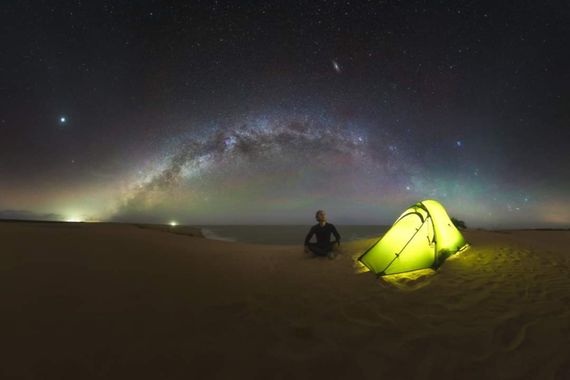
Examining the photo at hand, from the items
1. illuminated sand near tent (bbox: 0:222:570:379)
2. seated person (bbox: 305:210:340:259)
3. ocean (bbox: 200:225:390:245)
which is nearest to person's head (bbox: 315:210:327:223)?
seated person (bbox: 305:210:340:259)

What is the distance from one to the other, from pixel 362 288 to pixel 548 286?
13.8 ft

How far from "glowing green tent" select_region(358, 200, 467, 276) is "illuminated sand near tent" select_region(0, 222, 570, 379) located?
490mm

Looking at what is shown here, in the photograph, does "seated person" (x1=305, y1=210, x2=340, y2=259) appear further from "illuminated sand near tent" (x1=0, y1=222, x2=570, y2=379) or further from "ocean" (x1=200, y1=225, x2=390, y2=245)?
"ocean" (x1=200, y1=225, x2=390, y2=245)

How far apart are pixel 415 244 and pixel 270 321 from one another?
5.30 m

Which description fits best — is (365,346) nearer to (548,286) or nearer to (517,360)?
(517,360)

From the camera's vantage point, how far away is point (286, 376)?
3152 millimetres

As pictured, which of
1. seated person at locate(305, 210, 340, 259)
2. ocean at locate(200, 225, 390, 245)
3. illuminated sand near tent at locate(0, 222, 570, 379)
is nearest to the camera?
illuminated sand near tent at locate(0, 222, 570, 379)

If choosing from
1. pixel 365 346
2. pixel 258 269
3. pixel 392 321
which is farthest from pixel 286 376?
pixel 258 269

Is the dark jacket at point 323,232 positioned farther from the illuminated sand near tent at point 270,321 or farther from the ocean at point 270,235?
the ocean at point 270,235

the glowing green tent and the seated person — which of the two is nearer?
the glowing green tent

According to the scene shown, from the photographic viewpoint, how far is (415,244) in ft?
25.5

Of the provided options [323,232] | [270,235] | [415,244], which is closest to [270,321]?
[415,244]

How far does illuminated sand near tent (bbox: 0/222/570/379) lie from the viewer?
10.7 ft

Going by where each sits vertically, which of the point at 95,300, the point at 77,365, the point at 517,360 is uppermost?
the point at 95,300
